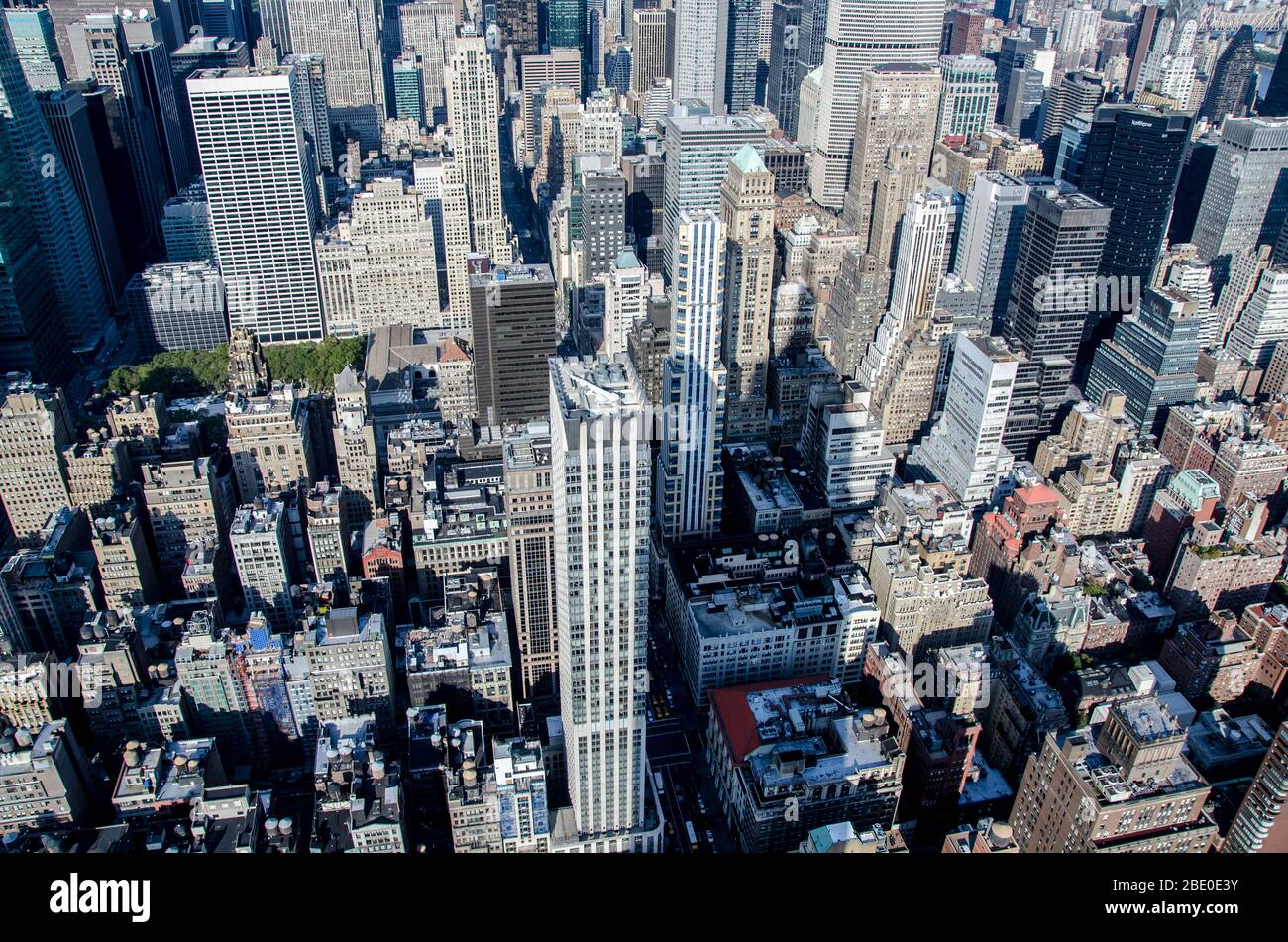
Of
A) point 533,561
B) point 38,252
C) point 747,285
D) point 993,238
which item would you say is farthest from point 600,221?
point 38,252

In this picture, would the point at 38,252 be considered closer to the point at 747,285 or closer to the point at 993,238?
the point at 747,285

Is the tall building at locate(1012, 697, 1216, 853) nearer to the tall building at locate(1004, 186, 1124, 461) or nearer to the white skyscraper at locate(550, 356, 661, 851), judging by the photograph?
the white skyscraper at locate(550, 356, 661, 851)

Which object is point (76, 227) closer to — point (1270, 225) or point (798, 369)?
point (798, 369)

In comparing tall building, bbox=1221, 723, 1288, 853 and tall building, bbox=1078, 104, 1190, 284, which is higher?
tall building, bbox=1078, 104, 1190, 284

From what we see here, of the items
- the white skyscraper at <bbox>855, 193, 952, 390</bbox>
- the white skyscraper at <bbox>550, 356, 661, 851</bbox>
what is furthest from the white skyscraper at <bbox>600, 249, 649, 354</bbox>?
the white skyscraper at <bbox>550, 356, 661, 851</bbox>

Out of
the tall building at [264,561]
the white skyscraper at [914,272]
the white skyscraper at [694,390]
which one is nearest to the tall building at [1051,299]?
the white skyscraper at [914,272]

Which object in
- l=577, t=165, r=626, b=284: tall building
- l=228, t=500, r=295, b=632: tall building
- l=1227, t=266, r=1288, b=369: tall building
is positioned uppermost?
l=577, t=165, r=626, b=284: tall building

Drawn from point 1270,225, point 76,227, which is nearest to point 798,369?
point 1270,225
